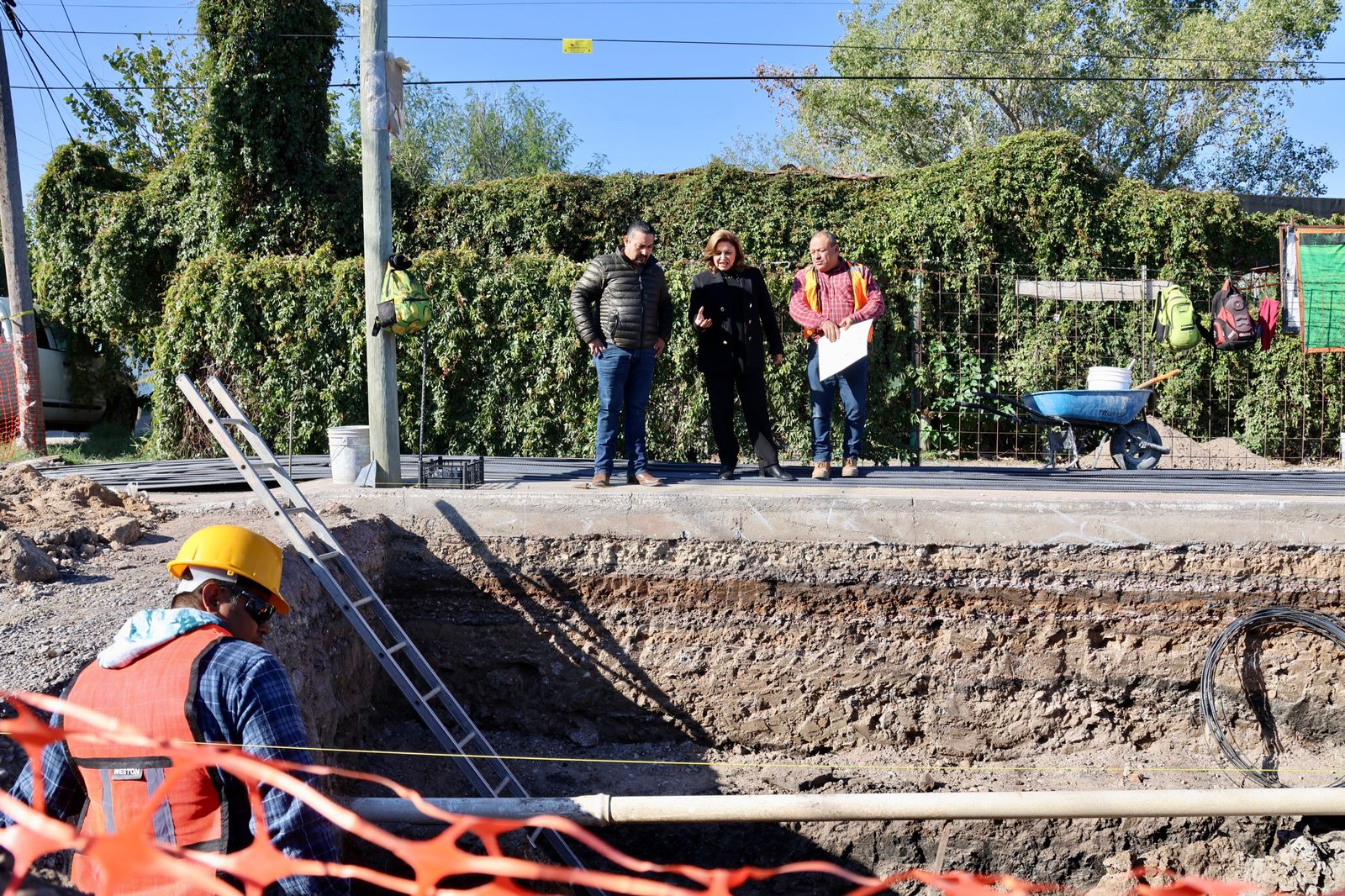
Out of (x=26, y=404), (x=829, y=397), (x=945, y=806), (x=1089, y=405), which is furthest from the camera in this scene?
(x=26, y=404)

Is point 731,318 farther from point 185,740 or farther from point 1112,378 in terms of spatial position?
point 185,740

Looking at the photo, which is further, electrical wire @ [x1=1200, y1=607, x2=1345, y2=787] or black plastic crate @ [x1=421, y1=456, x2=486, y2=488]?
black plastic crate @ [x1=421, y1=456, x2=486, y2=488]

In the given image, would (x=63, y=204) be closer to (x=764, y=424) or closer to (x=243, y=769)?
(x=764, y=424)

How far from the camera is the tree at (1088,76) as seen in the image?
76.8 feet

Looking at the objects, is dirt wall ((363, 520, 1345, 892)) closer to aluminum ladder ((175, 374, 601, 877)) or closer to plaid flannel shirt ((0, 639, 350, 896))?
aluminum ladder ((175, 374, 601, 877))

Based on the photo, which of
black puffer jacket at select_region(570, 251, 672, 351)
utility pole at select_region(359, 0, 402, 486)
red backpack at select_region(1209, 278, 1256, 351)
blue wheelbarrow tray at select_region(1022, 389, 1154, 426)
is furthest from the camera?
red backpack at select_region(1209, 278, 1256, 351)

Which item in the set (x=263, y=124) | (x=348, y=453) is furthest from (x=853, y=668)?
(x=263, y=124)

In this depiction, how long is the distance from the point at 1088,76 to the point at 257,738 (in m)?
25.4

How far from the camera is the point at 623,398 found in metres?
7.07

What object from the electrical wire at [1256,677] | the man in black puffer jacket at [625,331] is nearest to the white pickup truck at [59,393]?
the man in black puffer jacket at [625,331]

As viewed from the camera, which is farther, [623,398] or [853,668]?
[623,398]

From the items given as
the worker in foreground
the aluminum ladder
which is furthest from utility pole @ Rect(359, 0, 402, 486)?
the worker in foreground

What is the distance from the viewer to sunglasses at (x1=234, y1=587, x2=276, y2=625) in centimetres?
296

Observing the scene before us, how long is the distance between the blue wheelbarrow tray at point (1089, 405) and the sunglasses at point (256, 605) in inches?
267
